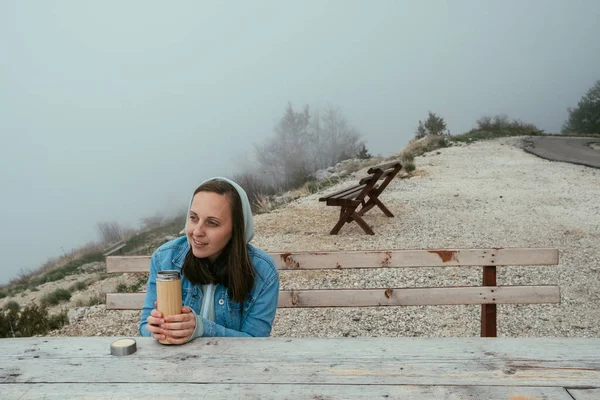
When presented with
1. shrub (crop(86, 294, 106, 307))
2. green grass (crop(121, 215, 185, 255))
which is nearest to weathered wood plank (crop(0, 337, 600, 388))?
shrub (crop(86, 294, 106, 307))

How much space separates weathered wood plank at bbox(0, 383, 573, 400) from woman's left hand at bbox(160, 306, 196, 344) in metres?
0.26

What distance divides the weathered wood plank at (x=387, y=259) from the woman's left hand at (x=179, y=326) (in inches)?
67.6

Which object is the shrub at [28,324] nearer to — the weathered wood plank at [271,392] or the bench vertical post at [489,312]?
the bench vertical post at [489,312]

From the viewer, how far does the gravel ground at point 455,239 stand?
16.6ft

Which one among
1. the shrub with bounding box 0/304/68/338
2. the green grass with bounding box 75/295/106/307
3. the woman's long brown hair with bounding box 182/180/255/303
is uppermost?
the woman's long brown hair with bounding box 182/180/255/303

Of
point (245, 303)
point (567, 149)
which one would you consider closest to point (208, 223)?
point (245, 303)

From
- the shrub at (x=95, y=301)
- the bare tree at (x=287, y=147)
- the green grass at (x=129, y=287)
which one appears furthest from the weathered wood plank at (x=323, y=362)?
the bare tree at (x=287, y=147)

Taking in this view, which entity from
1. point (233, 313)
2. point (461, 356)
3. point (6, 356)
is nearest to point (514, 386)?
point (461, 356)

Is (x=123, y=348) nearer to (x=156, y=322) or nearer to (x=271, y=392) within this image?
(x=156, y=322)

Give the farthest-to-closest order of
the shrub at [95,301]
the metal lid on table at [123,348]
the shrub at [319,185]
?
1. the shrub at [319,185]
2. the shrub at [95,301]
3. the metal lid on table at [123,348]

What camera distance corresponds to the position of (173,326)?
1682 millimetres

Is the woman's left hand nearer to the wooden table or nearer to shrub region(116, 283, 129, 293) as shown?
the wooden table

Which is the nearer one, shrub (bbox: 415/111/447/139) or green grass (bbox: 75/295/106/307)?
green grass (bbox: 75/295/106/307)

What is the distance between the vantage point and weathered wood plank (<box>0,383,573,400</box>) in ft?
4.37
